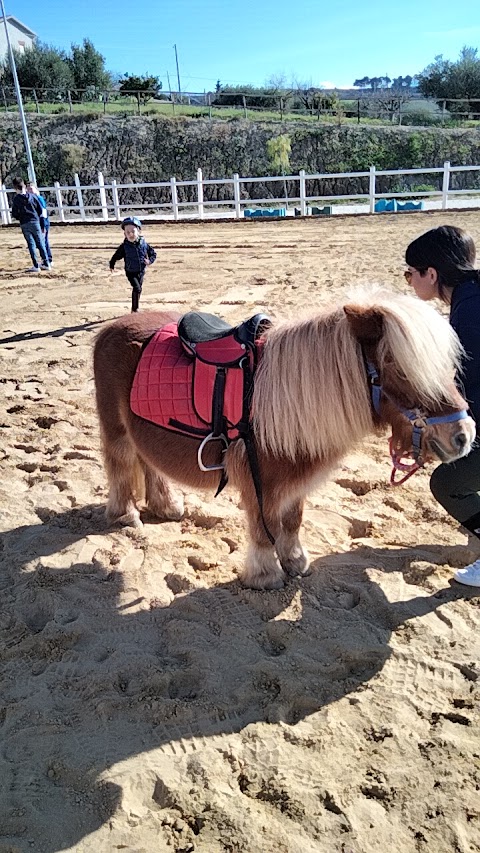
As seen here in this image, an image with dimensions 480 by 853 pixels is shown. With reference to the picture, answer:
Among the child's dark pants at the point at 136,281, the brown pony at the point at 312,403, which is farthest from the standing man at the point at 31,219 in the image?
the brown pony at the point at 312,403

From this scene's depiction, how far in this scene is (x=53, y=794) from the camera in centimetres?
193

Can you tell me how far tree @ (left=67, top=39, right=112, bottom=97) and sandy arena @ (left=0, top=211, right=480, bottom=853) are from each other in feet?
197

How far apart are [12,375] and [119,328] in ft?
10.7

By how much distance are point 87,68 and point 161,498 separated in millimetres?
62761

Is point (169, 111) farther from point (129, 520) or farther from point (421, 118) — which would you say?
point (129, 520)

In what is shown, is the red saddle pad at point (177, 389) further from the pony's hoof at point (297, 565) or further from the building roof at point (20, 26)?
the building roof at point (20, 26)

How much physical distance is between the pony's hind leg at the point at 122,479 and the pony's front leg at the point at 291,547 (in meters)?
1.01

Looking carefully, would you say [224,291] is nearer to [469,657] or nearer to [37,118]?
[469,657]

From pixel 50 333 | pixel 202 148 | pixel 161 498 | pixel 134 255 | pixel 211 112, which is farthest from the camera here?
pixel 211 112

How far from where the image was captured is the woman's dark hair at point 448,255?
2.61 meters

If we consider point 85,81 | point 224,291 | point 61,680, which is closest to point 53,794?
point 61,680

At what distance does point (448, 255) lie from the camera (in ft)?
8.56

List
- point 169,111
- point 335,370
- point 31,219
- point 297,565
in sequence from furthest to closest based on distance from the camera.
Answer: point 169,111 → point 31,219 → point 297,565 → point 335,370

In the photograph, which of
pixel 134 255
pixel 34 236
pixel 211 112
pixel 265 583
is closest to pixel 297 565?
pixel 265 583
